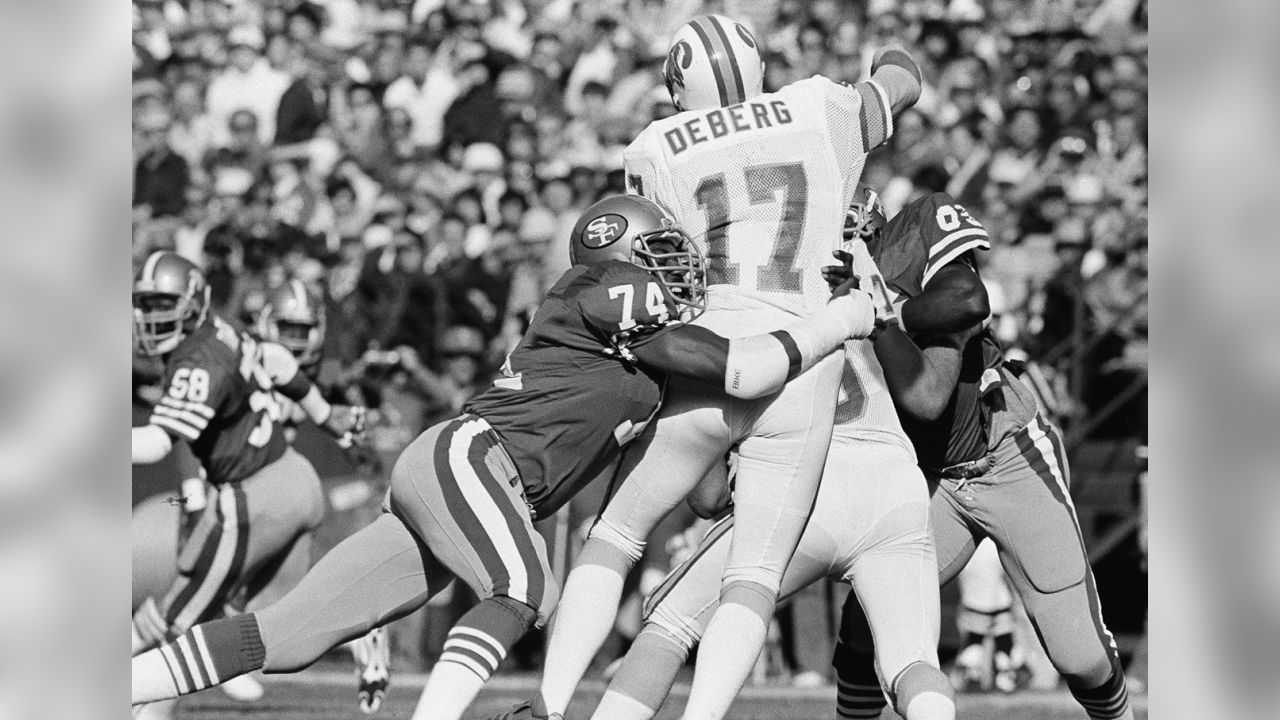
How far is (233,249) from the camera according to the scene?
9.75 meters

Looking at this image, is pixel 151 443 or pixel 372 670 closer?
pixel 151 443

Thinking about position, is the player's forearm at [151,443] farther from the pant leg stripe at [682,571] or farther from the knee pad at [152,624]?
the pant leg stripe at [682,571]

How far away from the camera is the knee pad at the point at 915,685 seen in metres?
3.91

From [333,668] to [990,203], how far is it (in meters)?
4.53

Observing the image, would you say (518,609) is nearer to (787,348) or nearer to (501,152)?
(787,348)

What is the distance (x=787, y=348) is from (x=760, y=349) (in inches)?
2.7

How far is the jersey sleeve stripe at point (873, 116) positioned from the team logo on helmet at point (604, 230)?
726 mm

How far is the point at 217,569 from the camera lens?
6613 millimetres

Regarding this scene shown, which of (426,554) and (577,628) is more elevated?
(426,554)

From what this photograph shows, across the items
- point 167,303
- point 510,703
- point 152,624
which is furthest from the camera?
point 510,703

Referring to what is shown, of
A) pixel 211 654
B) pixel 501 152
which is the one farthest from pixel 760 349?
pixel 501 152

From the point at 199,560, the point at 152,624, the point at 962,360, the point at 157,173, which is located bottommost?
the point at 152,624
